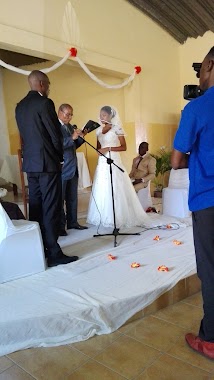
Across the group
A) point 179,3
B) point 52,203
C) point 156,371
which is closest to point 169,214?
point 52,203

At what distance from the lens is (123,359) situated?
4.80 ft

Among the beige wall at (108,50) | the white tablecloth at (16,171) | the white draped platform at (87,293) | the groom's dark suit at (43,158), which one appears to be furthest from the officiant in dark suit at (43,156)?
the white tablecloth at (16,171)

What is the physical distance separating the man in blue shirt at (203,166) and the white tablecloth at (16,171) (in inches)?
123

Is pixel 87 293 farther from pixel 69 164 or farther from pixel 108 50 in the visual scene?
pixel 108 50

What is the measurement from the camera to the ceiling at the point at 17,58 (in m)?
5.57

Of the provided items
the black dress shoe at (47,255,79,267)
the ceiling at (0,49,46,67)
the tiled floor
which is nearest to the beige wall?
the ceiling at (0,49,46,67)

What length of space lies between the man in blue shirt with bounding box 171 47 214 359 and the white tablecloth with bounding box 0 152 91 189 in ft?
10.3

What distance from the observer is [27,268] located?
2184mm

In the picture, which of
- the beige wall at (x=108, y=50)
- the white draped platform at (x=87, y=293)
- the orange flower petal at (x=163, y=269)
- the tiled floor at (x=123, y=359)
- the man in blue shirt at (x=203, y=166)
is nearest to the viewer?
the man in blue shirt at (x=203, y=166)

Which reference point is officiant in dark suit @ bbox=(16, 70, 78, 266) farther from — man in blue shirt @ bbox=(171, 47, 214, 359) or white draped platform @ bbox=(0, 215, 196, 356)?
man in blue shirt @ bbox=(171, 47, 214, 359)

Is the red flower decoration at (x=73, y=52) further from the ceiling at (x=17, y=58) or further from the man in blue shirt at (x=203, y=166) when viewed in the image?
the man in blue shirt at (x=203, y=166)

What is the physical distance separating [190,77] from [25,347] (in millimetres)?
6197

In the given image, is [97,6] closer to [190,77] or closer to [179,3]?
[179,3]

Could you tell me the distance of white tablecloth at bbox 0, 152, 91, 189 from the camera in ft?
14.5
